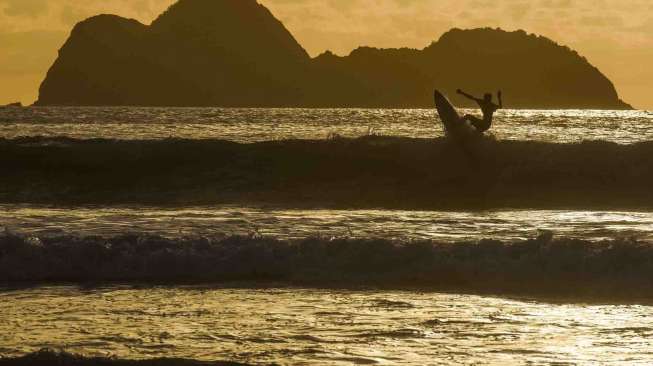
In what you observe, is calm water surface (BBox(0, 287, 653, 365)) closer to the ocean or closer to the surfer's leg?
the ocean

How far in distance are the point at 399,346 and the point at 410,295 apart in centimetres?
315

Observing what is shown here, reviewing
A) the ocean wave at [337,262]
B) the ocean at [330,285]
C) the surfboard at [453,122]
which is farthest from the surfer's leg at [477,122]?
the ocean wave at [337,262]

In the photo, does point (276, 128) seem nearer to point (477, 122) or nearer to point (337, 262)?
point (477, 122)

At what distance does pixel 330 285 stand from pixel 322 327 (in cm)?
319

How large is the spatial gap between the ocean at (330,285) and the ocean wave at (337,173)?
3830mm

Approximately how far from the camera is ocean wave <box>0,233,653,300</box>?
51.3ft

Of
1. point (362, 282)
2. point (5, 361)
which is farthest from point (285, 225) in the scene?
point (5, 361)

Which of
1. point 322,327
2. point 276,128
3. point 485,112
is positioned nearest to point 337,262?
point 322,327

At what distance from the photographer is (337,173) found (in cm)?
3186

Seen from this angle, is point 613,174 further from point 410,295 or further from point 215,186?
point 410,295

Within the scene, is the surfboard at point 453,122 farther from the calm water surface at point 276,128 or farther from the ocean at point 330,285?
the calm water surface at point 276,128

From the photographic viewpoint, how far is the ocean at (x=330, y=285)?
11.1 metres

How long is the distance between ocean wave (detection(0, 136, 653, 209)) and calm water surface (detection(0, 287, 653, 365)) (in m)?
12.1

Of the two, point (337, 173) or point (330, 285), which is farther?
point (337, 173)
